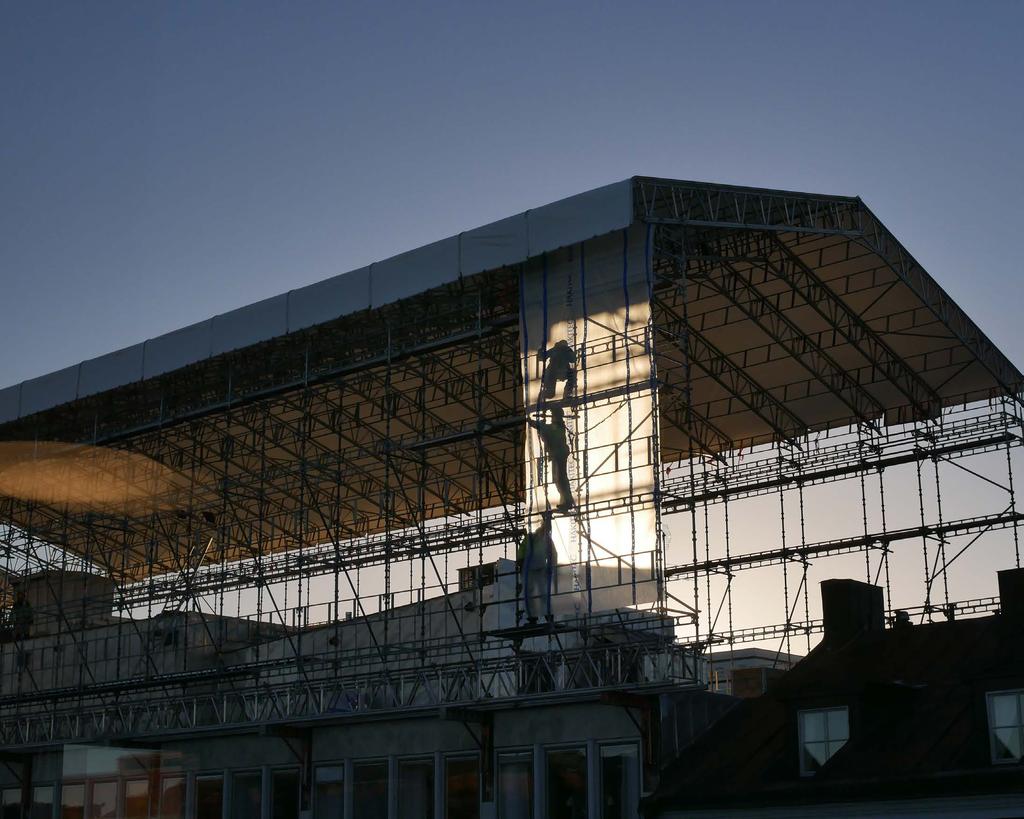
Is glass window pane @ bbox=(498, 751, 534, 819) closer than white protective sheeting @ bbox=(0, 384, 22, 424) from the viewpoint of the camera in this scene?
Yes

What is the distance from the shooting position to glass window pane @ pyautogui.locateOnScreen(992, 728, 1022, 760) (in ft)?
91.6

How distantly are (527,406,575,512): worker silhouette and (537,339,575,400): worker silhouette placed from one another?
44 centimetres

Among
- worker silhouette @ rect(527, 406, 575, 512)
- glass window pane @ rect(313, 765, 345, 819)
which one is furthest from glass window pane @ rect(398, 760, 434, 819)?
worker silhouette @ rect(527, 406, 575, 512)

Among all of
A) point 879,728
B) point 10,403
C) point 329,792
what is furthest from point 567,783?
point 10,403

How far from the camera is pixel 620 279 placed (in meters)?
34.7

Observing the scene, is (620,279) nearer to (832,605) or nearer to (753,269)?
(753,269)

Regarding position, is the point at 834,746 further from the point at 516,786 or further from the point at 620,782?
the point at 516,786

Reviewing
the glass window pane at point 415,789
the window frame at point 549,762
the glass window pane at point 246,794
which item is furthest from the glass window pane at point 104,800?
the window frame at point 549,762

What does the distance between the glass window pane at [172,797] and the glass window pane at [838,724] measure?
18.0 metres

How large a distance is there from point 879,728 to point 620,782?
5.57 m

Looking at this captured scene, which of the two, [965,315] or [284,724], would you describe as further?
[965,315]

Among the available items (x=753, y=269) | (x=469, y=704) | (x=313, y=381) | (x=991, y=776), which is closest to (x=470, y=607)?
(x=469, y=704)

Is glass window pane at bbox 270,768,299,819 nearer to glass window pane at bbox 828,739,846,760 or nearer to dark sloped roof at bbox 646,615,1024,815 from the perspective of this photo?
dark sloped roof at bbox 646,615,1024,815

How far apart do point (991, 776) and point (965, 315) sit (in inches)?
687
